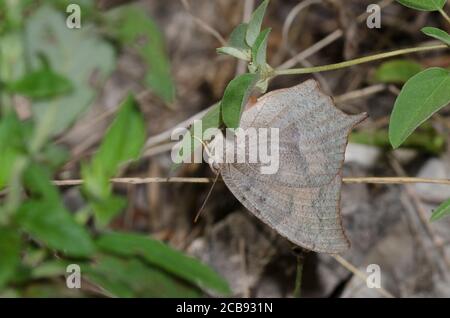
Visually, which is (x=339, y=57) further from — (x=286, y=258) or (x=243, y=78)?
(x=243, y=78)

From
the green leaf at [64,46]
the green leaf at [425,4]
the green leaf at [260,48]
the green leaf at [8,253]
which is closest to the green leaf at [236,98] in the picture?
the green leaf at [260,48]

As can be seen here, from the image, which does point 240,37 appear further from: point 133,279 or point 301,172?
point 133,279

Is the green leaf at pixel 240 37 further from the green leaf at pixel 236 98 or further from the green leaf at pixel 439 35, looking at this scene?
the green leaf at pixel 439 35

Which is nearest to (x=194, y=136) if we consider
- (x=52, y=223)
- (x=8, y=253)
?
(x=52, y=223)

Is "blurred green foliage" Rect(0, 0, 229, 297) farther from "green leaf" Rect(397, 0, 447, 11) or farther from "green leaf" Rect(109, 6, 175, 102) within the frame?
"green leaf" Rect(397, 0, 447, 11)

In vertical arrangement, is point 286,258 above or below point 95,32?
below
